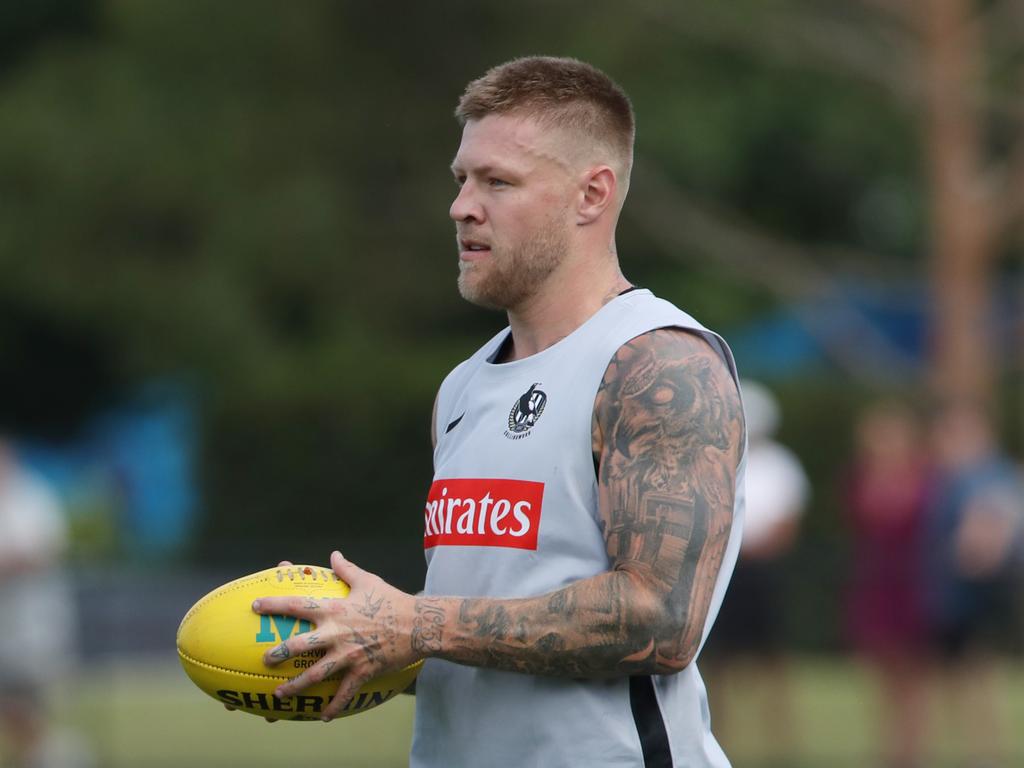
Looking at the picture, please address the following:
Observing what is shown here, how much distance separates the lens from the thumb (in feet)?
11.4

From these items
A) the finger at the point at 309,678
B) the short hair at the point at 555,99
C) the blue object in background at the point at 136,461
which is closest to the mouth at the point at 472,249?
the short hair at the point at 555,99

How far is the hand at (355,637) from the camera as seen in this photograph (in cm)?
336

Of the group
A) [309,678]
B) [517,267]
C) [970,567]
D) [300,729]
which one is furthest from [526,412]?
[300,729]

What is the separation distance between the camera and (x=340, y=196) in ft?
82.9

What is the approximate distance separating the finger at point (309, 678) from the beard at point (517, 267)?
82cm

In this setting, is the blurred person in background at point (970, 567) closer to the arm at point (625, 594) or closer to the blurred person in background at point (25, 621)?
the blurred person in background at point (25, 621)

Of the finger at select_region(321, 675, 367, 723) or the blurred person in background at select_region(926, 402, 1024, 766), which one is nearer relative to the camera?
the finger at select_region(321, 675, 367, 723)

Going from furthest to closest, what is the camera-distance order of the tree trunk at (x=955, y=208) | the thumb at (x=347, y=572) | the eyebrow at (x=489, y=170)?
1. the tree trunk at (x=955, y=208)
2. the eyebrow at (x=489, y=170)
3. the thumb at (x=347, y=572)

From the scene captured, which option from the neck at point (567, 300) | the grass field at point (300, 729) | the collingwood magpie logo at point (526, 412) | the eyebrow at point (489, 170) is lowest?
the grass field at point (300, 729)

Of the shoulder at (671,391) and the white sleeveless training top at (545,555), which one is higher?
the shoulder at (671,391)

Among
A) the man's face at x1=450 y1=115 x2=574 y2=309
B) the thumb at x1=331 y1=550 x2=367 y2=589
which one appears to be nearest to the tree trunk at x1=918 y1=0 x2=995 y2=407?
the man's face at x1=450 y1=115 x2=574 y2=309

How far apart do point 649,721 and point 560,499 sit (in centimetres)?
48

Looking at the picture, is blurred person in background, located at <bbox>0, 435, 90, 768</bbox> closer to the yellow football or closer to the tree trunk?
the yellow football

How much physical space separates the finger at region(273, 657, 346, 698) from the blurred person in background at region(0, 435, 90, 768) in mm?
8565
